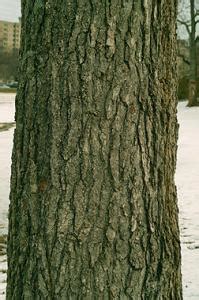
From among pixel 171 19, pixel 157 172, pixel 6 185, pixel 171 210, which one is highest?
pixel 171 19

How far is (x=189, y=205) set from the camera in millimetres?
8773

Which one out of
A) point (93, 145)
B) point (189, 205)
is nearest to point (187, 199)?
point (189, 205)

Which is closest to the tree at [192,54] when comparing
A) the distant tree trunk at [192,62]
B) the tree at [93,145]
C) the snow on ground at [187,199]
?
the distant tree trunk at [192,62]

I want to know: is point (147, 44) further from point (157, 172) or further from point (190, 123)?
point (190, 123)

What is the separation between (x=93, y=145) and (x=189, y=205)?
22.8 feet

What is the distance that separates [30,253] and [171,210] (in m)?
0.64

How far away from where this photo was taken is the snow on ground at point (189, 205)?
16.2ft

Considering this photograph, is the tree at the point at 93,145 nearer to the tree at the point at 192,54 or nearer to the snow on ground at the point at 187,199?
the snow on ground at the point at 187,199

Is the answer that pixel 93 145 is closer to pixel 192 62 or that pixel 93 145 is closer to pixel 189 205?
pixel 189 205

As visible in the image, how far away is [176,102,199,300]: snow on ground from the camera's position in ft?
16.2

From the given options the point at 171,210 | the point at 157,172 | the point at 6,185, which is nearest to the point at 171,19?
the point at 157,172

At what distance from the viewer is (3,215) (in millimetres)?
8312

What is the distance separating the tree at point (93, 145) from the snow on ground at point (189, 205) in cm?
244

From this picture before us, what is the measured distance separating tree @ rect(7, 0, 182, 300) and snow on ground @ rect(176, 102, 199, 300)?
2.44 meters
